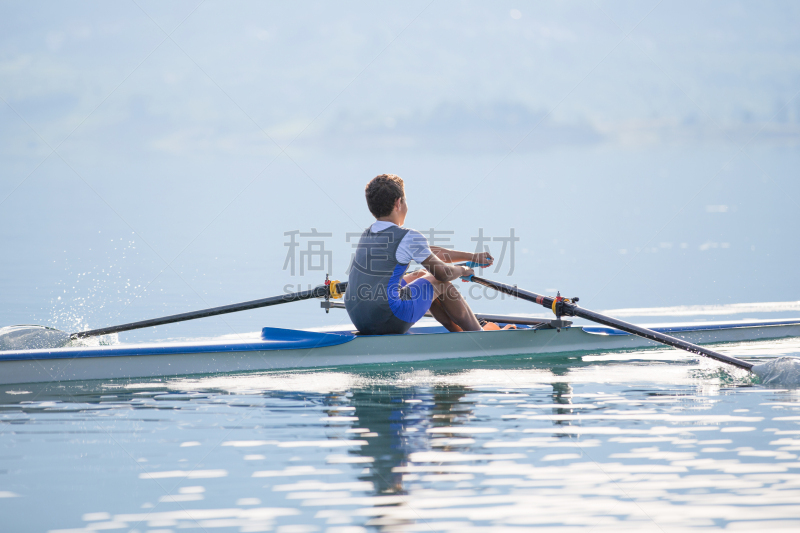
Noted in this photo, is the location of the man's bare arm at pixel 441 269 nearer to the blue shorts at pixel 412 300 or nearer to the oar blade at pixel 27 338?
the blue shorts at pixel 412 300

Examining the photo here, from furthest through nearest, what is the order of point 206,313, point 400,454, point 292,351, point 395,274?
1. point 206,313
2. point 292,351
3. point 395,274
4. point 400,454

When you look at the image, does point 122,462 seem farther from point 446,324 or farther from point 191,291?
point 191,291

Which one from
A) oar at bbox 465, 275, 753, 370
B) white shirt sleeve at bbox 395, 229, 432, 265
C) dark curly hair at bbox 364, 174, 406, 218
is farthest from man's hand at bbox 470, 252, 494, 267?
dark curly hair at bbox 364, 174, 406, 218

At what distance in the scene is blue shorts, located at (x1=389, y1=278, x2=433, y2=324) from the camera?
6.48m

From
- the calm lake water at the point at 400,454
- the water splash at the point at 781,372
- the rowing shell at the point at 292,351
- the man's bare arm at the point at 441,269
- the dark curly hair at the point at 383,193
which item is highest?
the dark curly hair at the point at 383,193

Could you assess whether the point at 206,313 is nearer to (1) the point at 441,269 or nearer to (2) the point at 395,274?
(2) the point at 395,274

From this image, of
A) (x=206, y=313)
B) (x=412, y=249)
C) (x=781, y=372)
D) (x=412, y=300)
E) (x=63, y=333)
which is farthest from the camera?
(x=206, y=313)

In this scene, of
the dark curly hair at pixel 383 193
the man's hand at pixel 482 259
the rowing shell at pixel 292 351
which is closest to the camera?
the rowing shell at pixel 292 351

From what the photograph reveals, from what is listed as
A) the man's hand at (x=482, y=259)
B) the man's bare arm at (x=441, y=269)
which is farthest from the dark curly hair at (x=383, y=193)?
the man's hand at (x=482, y=259)

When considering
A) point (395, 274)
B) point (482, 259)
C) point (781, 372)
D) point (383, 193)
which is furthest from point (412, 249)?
point (781, 372)

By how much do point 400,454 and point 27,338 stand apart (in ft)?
13.3

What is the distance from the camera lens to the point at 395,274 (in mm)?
6273

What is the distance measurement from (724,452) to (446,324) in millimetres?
3331

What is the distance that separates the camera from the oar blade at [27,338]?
21.6ft
